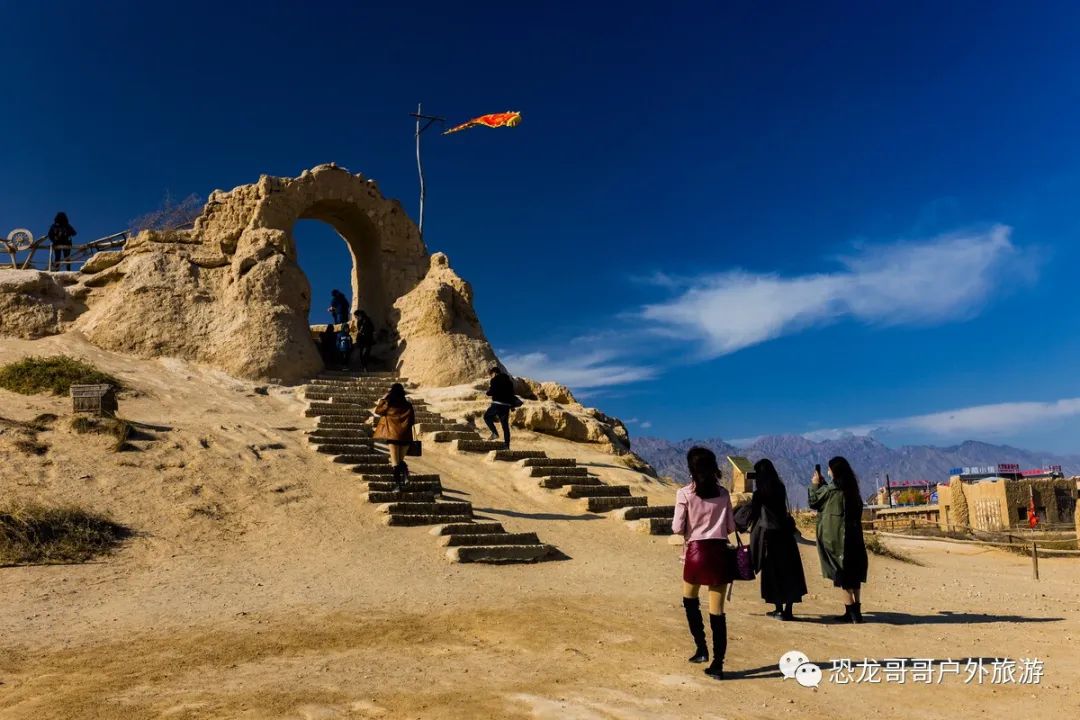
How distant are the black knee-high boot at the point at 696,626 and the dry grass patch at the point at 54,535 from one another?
6081mm

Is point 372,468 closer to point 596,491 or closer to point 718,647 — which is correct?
point 596,491

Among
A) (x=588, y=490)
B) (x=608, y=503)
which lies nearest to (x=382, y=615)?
(x=608, y=503)

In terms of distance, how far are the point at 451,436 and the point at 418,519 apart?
171 inches

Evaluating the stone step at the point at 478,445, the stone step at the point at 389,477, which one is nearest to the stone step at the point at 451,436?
the stone step at the point at 478,445

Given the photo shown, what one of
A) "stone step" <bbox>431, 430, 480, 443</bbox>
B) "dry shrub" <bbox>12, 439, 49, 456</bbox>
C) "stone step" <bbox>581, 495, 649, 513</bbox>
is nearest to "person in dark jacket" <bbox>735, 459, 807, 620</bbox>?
"stone step" <bbox>581, 495, 649, 513</bbox>

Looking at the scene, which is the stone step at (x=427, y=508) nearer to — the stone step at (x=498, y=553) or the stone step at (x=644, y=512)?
the stone step at (x=498, y=553)

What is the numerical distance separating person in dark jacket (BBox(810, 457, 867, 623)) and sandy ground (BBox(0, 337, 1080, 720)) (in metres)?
0.35

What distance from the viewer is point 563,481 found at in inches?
500

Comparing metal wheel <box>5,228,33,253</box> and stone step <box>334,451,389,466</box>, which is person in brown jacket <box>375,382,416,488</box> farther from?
metal wheel <box>5,228,33,253</box>

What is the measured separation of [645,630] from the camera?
6242mm

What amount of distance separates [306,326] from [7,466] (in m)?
9.32

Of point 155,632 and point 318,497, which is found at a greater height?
point 318,497

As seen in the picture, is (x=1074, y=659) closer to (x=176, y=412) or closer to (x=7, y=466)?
(x=7, y=466)

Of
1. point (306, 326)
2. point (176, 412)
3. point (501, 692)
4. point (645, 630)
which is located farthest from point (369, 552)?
point (306, 326)
